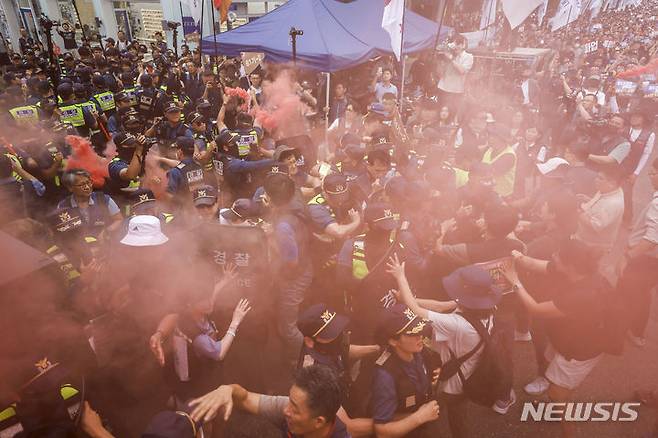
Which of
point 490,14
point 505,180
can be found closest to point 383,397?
point 505,180

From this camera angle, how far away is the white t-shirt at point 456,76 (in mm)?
10039

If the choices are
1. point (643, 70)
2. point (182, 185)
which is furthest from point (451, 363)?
point (643, 70)

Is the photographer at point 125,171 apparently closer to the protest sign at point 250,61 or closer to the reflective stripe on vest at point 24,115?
the reflective stripe on vest at point 24,115

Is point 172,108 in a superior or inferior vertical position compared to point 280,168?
superior

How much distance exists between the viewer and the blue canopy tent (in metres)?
8.39

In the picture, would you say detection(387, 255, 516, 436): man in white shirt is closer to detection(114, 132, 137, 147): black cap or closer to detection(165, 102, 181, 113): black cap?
detection(114, 132, 137, 147): black cap

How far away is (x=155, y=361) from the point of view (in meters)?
2.87

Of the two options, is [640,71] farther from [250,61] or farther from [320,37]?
[250,61]

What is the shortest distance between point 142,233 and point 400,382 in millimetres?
2291

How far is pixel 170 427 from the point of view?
5.62 feet

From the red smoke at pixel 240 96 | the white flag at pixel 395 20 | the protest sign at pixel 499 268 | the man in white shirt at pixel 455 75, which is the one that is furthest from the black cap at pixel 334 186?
the man in white shirt at pixel 455 75

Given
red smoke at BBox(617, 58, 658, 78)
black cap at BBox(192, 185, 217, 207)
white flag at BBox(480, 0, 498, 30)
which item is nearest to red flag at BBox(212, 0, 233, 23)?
black cap at BBox(192, 185, 217, 207)

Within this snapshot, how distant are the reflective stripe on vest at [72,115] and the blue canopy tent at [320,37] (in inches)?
144

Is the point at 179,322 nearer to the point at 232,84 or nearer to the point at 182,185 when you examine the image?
the point at 182,185
